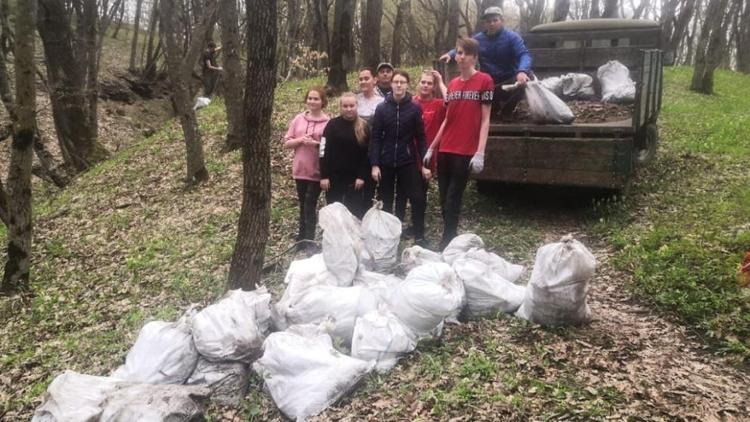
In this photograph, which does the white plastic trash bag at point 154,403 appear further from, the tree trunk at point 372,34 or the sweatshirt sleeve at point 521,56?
the tree trunk at point 372,34

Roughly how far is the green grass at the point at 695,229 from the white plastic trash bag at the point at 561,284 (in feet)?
A: 2.95

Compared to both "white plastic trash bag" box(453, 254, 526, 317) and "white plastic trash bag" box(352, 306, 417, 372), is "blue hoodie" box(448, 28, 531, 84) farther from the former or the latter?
"white plastic trash bag" box(352, 306, 417, 372)

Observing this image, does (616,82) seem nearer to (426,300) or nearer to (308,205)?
(308,205)

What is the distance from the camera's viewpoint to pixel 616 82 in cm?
752

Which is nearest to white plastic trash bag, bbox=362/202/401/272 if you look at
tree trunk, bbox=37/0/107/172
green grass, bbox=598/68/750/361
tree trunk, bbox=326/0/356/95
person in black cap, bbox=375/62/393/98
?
person in black cap, bbox=375/62/393/98

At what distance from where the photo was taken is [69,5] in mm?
15742

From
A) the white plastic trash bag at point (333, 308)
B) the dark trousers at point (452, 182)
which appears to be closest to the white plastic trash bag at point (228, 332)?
the white plastic trash bag at point (333, 308)

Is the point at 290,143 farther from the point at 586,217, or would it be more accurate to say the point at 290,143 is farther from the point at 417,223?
the point at 586,217

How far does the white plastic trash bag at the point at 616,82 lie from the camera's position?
7059 mm

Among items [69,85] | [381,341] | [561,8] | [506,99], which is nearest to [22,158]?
[381,341]

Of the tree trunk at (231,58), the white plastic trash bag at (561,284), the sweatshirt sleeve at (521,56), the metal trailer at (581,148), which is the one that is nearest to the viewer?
the white plastic trash bag at (561,284)

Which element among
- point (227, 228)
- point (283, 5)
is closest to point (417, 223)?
point (227, 228)

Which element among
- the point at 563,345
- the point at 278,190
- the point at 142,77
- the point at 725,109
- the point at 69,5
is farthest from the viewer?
the point at 142,77

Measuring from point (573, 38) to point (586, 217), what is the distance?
4022 millimetres
